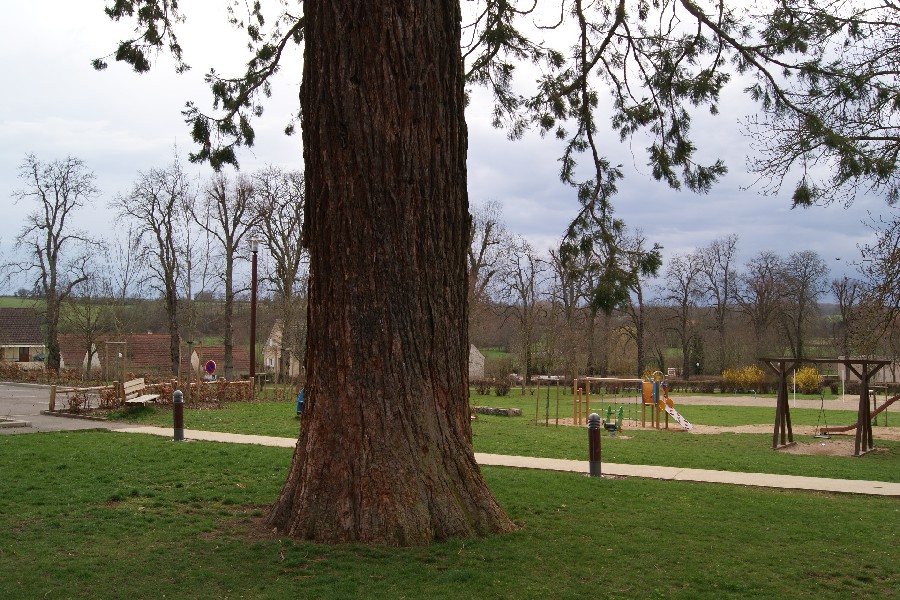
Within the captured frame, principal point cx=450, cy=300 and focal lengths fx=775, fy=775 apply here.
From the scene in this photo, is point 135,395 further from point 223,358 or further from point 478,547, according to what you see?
point 223,358

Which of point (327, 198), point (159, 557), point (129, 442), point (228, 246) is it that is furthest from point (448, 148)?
point (228, 246)

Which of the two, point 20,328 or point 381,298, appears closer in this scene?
point 381,298

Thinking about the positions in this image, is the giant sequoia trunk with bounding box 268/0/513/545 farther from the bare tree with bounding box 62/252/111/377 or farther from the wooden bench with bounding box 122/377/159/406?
the bare tree with bounding box 62/252/111/377

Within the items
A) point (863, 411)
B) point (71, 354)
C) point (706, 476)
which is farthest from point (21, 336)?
point (706, 476)

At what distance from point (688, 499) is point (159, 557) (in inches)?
226

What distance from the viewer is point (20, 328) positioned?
64.4m

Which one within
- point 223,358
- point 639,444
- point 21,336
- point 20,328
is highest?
point 20,328

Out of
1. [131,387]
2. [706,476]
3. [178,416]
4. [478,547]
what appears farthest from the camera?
[131,387]

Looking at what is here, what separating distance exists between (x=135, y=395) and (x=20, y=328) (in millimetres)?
50612

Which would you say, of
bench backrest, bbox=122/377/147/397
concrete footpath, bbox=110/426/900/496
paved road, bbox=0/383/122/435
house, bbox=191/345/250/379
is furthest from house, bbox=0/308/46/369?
concrete footpath, bbox=110/426/900/496

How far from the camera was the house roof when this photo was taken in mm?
63250

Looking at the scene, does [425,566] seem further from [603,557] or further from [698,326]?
[698,326]

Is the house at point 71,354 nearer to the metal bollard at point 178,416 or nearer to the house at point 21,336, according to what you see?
the house at point 21,336

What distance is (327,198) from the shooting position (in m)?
6.55
